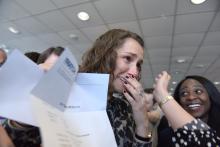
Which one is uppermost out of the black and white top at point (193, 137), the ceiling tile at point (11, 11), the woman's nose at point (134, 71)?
the ceiling tile at point (11, 11)

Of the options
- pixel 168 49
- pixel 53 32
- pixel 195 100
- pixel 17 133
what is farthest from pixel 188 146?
pixel 168 49

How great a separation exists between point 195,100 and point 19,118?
132 centimetres

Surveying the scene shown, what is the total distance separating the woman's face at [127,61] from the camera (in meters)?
0.70

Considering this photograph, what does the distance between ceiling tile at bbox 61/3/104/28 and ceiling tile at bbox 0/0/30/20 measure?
643 mm

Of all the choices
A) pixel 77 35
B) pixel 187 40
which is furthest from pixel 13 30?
pixel 187 40

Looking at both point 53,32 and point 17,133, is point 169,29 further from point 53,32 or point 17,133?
point 17,133

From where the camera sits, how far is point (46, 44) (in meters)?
4.08

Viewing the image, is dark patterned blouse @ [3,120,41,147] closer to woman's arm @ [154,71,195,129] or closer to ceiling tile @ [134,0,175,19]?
woman's arm @ [154,71,195,129]

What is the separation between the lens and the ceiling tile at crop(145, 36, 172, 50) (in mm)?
3457

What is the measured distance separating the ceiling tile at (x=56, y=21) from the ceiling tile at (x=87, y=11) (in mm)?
111

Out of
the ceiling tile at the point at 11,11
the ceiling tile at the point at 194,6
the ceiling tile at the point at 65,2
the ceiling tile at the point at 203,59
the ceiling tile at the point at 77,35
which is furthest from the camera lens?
the ceiling tile at the point at 203,59

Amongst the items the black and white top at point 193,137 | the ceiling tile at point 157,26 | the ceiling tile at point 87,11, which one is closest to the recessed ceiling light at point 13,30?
the ceiling tile at point 87,11

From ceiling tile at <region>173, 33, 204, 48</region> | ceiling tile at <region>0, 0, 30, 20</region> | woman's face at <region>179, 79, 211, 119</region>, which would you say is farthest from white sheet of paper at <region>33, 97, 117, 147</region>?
ceiling tile at <region>173, 33, 204, 48</region>

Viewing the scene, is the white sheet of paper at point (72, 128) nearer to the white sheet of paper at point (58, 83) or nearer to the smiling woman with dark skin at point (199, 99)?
the white sheet of paper at point (58, 83)
